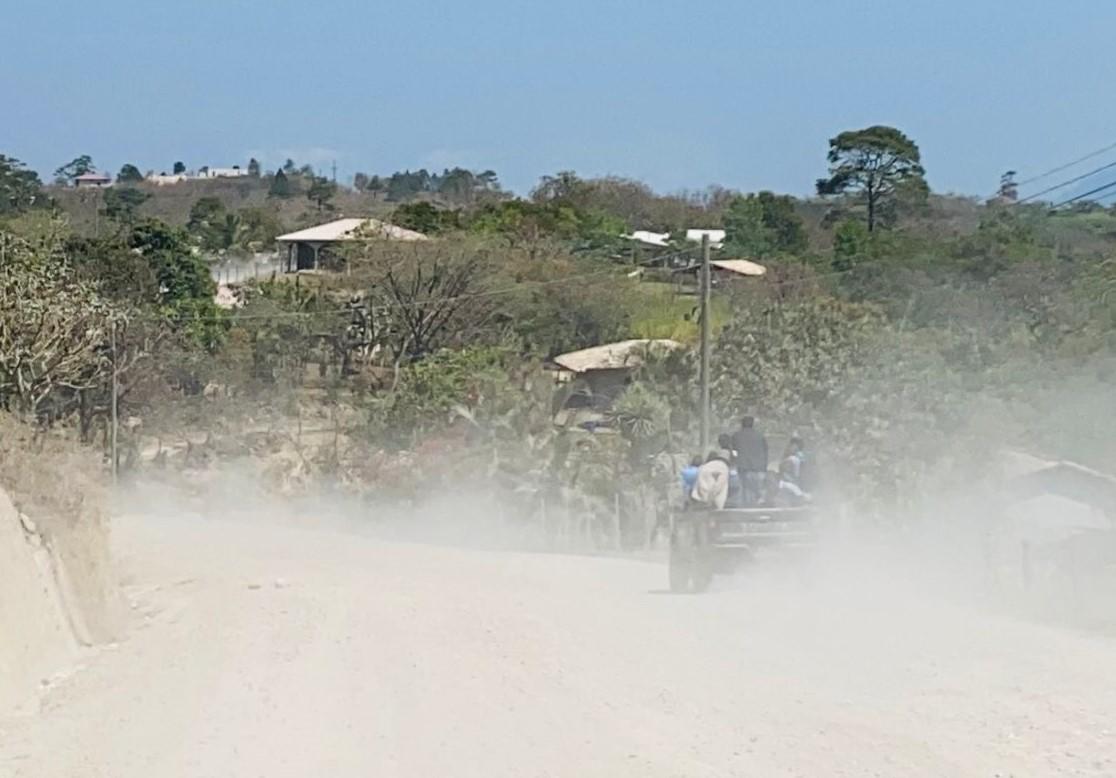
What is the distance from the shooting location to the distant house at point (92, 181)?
16062cm

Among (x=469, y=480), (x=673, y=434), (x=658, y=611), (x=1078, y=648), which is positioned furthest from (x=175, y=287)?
(x=1078, y=648)

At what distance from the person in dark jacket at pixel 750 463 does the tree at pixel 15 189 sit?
7154 cm

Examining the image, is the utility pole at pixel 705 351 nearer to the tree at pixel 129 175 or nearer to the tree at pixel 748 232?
the tree at pixel 748 232

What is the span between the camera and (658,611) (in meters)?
19.4

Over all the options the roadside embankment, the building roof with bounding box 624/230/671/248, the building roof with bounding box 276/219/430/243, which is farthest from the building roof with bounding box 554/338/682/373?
the roadside embankment

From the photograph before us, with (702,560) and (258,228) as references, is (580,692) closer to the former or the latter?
(702,560)

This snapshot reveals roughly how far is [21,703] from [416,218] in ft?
219

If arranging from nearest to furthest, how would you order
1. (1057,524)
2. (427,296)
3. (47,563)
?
(47,563) → (1057,524) → (427,296)

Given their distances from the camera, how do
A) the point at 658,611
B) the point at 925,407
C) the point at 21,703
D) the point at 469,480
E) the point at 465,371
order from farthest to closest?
the point at 465,371 → the point at 469,480 → the point at 925,407 → the point at 658,611 → the point at 21,703

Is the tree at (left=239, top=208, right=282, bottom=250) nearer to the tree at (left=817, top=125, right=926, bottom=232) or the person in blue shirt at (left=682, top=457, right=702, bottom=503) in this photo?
the tree at (left=817, top=125, right=926, bottom=232)

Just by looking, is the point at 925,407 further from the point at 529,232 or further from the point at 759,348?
the point at 529,232

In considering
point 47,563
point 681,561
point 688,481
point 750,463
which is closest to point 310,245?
point 688,481

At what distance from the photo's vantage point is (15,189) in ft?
321

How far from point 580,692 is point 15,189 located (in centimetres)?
9072
